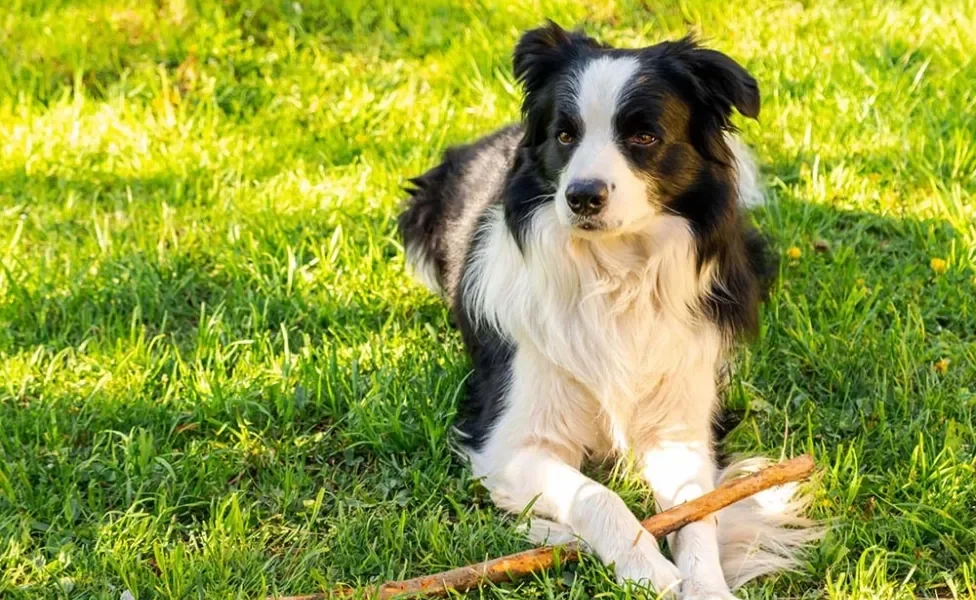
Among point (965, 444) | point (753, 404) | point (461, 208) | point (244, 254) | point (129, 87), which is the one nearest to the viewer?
point (965, 444)

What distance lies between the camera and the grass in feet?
10.2

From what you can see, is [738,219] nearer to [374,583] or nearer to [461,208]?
[461,208]

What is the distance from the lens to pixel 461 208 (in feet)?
13.7

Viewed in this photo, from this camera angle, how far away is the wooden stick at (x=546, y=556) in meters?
2.83

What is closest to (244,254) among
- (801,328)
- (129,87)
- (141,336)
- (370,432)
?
(141,336)

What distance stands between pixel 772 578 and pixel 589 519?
1.66 feet

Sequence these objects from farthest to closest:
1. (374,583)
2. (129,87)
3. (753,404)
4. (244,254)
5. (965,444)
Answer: (129,87), (244,254), (753,404), (965,444), (374,583)

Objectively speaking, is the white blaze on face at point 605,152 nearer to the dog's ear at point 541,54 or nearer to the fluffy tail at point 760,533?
the dog's ear at point 541,54

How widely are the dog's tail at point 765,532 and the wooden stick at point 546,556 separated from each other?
0.13 m

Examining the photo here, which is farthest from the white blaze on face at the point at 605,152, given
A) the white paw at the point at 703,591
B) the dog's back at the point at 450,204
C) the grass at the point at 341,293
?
the white paw at the point at 703,591

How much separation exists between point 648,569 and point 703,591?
0.48ft

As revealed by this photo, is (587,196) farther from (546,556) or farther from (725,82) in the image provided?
(546,556)

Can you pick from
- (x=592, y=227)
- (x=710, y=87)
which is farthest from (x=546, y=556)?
(x=710, y=87)

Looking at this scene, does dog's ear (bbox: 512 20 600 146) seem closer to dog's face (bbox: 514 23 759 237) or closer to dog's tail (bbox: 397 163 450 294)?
dog's face (bbox: 514 23 759 237)
